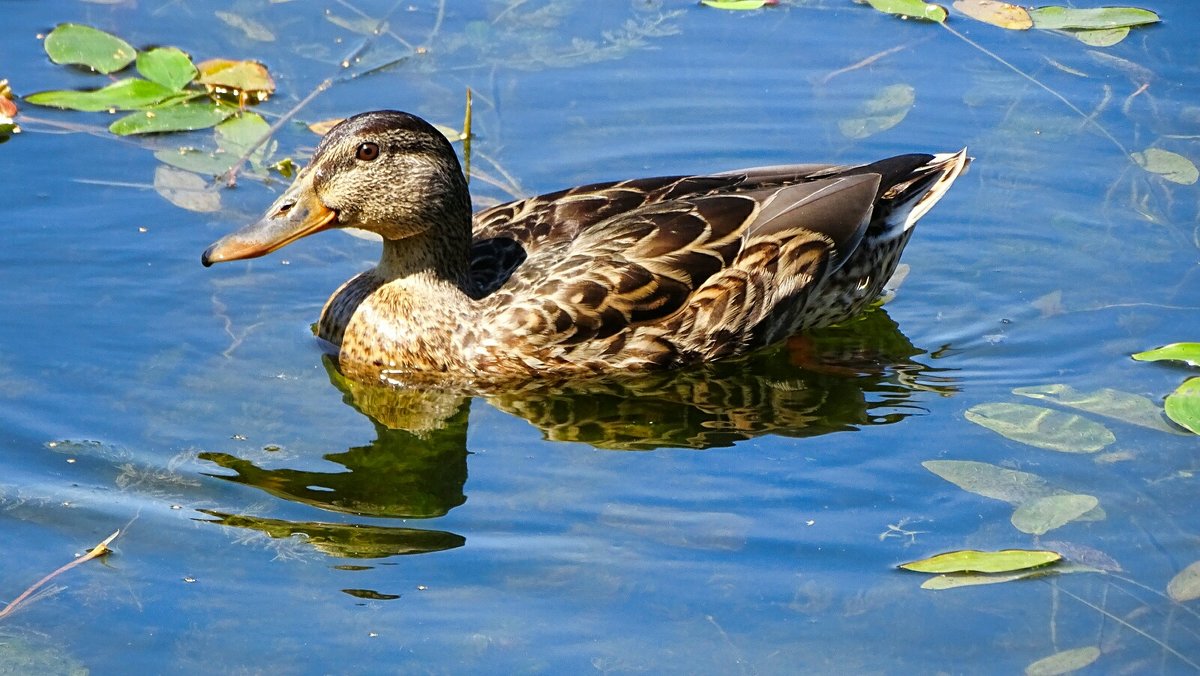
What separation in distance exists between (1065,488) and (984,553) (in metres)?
0.74

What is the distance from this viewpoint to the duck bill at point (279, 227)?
25.1 feet

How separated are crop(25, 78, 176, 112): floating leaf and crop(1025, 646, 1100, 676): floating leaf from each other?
6.34 metres

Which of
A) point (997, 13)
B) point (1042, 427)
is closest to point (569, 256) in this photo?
point (1042, 427)

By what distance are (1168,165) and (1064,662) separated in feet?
15.2

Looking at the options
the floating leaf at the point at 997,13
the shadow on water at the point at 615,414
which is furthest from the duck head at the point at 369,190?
the floating leaf at the point at 997,13

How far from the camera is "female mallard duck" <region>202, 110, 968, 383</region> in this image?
7.84m

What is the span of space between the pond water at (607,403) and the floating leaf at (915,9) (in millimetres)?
113

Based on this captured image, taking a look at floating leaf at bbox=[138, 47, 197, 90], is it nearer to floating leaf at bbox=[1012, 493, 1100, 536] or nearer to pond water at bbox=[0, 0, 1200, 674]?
pond water at bbox=[0, 0, 1200, 674]

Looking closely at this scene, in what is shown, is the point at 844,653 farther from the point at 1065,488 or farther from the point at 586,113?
the point at 586,113

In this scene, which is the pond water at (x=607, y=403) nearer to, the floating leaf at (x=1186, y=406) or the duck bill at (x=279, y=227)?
the floating leaf at (x=1186, y=406)

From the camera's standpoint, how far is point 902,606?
249 inches

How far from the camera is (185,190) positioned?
9.27 m

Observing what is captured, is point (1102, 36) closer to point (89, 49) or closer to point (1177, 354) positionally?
point (1177, 354)

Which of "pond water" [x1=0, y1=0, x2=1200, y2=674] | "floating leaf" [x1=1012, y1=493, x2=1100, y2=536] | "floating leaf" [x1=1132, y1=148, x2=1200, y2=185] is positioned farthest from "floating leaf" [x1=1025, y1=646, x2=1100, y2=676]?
"floating leaf" [x1=1132, y1=148, x2=1200, y2=185]
